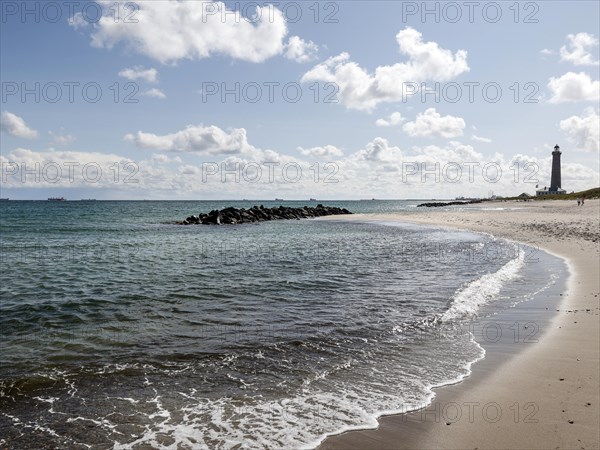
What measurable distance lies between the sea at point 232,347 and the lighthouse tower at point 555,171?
154776 mm

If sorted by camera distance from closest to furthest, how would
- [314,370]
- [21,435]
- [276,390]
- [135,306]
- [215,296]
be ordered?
[21,435] < [276,390] < [314,370] < [135,306] < [215,296]

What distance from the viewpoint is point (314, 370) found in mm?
7766

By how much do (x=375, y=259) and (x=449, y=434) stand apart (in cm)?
1770

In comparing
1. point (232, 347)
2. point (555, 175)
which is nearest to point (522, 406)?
point (232, 347)

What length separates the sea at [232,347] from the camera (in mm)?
5863

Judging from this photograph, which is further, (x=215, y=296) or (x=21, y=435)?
(x=215, y=296)

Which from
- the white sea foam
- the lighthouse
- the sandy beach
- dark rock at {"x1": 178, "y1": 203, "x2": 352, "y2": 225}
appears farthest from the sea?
the lighthouse

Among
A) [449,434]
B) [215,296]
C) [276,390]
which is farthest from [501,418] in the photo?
[215,296]

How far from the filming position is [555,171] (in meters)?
151

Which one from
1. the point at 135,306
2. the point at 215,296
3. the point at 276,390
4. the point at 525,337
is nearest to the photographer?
the point at 276,390

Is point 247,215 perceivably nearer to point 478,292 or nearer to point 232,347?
point 478,292

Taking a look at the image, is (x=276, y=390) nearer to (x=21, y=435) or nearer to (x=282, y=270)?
(x=21, y=435)

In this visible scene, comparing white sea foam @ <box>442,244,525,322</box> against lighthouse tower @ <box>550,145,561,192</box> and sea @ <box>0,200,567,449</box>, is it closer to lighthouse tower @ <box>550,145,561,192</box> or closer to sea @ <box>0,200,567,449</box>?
sea @ <box>0,200,567,449</box>

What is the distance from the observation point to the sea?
5.86m
